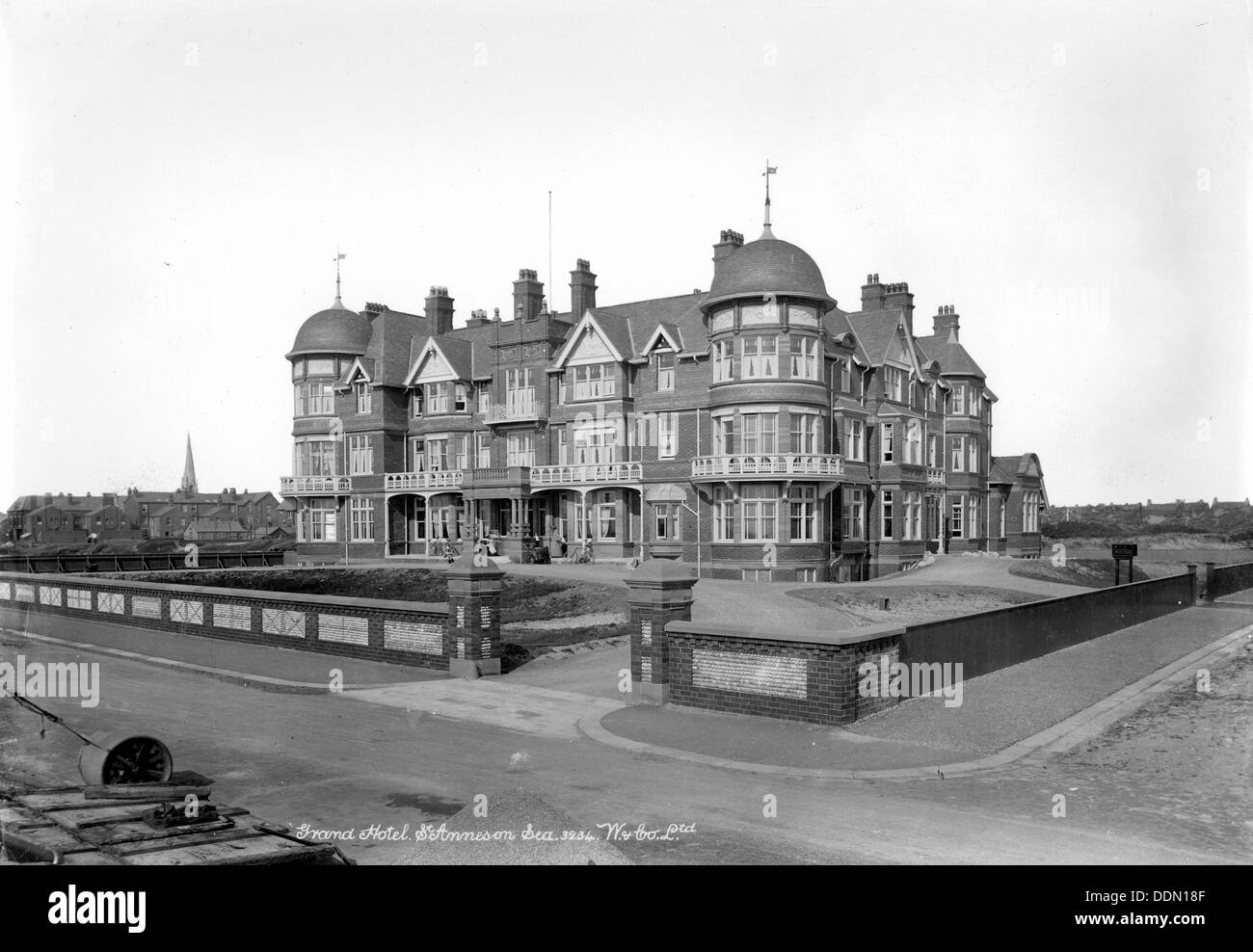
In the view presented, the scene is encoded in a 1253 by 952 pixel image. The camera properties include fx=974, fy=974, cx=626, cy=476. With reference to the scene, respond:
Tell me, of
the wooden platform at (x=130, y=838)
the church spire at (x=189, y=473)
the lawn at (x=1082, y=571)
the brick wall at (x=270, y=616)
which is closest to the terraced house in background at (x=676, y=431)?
the lawn at (x=1082, y=571)

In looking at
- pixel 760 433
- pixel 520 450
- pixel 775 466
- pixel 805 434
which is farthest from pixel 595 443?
pixel 805 434

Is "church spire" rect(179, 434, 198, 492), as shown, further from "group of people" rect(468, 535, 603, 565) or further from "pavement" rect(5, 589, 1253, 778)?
"pavement" rect(5, 589, 1253, 778)

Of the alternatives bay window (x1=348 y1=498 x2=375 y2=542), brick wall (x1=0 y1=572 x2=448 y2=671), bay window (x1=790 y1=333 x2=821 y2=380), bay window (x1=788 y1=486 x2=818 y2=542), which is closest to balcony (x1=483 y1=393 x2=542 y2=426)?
bay window (x1=348 y1=498 x2=375 y2=542)

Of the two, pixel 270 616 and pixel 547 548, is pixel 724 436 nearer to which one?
pixel 547 548

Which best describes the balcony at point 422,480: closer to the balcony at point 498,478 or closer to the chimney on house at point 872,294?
the balcony at point 498,478

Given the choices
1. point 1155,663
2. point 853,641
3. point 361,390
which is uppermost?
point 361,390
